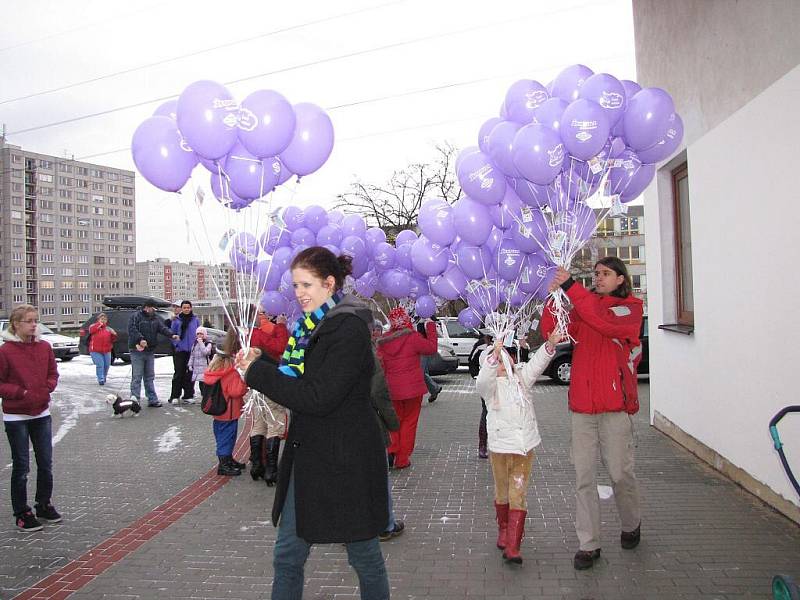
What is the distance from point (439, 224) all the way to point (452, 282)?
1.97 feet

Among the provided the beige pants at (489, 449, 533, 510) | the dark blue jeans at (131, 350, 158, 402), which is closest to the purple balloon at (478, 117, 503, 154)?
the beige pants at (489, 449, 533, 510)

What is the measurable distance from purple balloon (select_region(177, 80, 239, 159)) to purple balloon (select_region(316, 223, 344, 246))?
9.65ft

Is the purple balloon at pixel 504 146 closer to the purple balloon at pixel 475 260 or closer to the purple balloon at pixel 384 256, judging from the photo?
the purple balloon at pixel 475 260

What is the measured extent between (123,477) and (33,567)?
8.06 feet

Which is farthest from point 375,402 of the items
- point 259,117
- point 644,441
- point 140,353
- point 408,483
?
point 140,353

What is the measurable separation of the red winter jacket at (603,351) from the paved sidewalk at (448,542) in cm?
106

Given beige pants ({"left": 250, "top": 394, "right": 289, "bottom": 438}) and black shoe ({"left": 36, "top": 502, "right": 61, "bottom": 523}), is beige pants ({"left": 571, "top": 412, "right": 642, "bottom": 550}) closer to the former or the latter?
beige pants ({"left": 250, "top": 394, "right": 289, "bottom": 438})

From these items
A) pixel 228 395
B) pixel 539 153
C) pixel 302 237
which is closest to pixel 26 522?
pixel 228 395

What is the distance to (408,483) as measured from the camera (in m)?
6.23

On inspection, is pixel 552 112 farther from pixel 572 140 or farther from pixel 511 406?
pixel 511 406

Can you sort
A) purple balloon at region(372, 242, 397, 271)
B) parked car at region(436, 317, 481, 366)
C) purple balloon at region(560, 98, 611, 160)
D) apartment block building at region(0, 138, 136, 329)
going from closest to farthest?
purple balloon at region(560, 98, 611, 160), purple balloon at region(372, 242, 397, 271), parked car at region(436, 317, 481, 366), apartment block building at region(0, 138, 136, 329)

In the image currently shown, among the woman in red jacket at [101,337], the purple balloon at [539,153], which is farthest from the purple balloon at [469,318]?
the woman in red jacket at [101,337]

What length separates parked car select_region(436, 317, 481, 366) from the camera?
16.5 metres

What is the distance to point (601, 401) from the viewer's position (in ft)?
13.3
